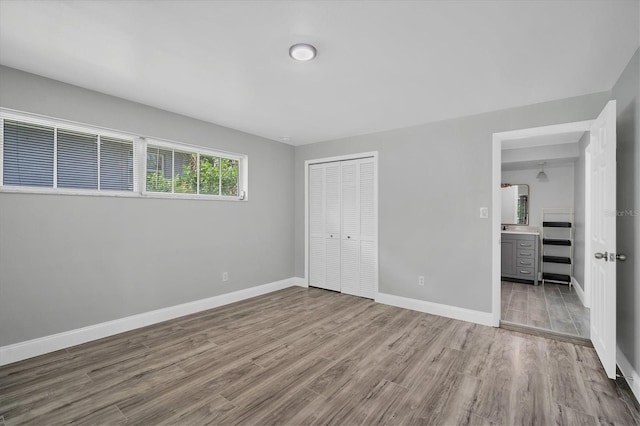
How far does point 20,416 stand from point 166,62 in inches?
104

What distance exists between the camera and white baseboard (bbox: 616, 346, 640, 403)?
6.70ft

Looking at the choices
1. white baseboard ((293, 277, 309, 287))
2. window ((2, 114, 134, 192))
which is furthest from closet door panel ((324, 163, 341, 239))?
window ((2, 114, 134, 192))

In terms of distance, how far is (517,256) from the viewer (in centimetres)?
539

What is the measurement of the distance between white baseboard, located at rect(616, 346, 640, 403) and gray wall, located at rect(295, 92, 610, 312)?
112 centimetres

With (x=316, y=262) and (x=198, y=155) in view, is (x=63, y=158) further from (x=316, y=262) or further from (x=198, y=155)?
(x=316, y=262)

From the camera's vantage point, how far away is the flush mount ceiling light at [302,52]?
211 cm

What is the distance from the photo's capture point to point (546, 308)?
12.9 feet

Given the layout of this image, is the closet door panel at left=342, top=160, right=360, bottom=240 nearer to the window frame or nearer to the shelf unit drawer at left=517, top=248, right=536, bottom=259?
the window frame

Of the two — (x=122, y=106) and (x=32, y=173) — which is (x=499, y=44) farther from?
(x=32, y=173)

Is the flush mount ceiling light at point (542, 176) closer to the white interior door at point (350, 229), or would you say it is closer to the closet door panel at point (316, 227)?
the white interior door at point (350, 229)

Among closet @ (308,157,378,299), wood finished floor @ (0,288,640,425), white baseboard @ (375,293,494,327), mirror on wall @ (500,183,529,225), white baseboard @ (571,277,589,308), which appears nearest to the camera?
wood finished floor @ (0,288,640,425)

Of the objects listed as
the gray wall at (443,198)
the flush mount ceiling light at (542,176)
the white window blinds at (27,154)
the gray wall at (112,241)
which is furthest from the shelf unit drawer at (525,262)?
the white window blinds at (27,154)

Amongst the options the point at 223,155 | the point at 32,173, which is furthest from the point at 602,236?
the point at 32,173

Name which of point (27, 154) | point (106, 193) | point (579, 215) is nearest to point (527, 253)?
point (579, 215)
